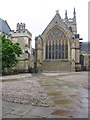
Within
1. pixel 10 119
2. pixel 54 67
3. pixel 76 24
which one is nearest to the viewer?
pixel 10 119

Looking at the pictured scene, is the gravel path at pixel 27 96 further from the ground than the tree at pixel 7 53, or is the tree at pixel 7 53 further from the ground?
the tree at pixel 7 53

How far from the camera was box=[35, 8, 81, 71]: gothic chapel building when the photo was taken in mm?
44906

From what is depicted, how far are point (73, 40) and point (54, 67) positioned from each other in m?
9.19

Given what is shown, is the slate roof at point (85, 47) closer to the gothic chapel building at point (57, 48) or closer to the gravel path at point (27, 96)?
the gothic chapel building at point (57, 48)

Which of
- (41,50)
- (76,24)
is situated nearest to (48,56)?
(41,50)

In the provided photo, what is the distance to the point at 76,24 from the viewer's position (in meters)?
59.5

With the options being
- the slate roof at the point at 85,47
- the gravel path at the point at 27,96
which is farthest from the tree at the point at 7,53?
the slate roof at the point at 85,47

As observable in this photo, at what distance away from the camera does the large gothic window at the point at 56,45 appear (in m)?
45.8

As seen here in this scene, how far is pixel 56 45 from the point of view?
46531 mm

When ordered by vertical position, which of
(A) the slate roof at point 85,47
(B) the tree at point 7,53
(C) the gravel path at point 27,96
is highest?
(A) the slate roof at point 85,47

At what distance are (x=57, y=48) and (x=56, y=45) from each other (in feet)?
3.15

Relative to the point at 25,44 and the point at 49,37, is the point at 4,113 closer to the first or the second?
the point at 25,44

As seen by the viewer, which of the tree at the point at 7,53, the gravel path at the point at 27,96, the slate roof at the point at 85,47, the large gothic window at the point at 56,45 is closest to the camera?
the gravel path at the point at 27,96

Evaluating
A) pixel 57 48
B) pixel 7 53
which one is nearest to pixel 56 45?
pixel 57 48
